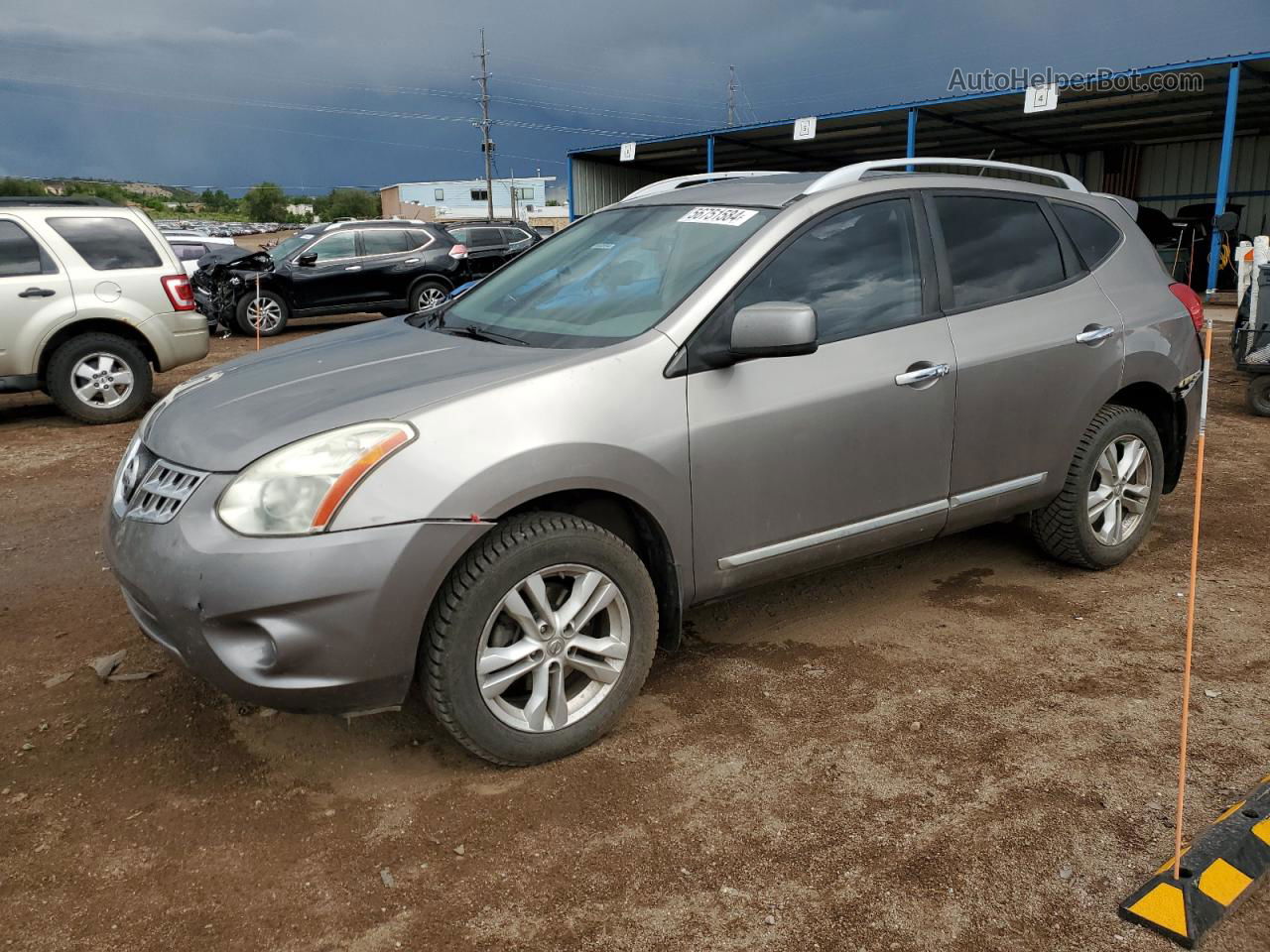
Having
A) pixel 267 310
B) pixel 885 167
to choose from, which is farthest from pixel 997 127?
pixel 885 167

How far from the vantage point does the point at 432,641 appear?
8.82ft

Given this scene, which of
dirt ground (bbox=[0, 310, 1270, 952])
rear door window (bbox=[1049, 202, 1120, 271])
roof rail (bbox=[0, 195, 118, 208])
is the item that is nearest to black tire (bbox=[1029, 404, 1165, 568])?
dirt ground (bbox=[0, 310, 1270, 952])

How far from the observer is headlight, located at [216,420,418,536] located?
99.5 inches

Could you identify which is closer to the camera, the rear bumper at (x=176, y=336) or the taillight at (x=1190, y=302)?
the taillight at (x=1190, y=302)

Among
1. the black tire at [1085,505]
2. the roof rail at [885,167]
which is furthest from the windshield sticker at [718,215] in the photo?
the black tire at [1085,505]

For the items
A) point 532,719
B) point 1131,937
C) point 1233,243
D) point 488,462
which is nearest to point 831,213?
point 488,462

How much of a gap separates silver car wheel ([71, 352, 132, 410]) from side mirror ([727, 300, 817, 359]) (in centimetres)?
710

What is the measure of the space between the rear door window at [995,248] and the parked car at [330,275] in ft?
39.1

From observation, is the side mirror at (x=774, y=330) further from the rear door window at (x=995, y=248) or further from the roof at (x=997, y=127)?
the roof at (x=997, y=127)

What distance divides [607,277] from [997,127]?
24.9 meters

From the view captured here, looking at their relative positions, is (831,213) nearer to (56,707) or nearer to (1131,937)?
(1131,937)

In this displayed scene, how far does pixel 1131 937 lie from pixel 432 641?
1827 millimetres

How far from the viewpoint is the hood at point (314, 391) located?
8.84 ft

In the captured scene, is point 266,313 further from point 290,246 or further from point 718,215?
point 718,215
